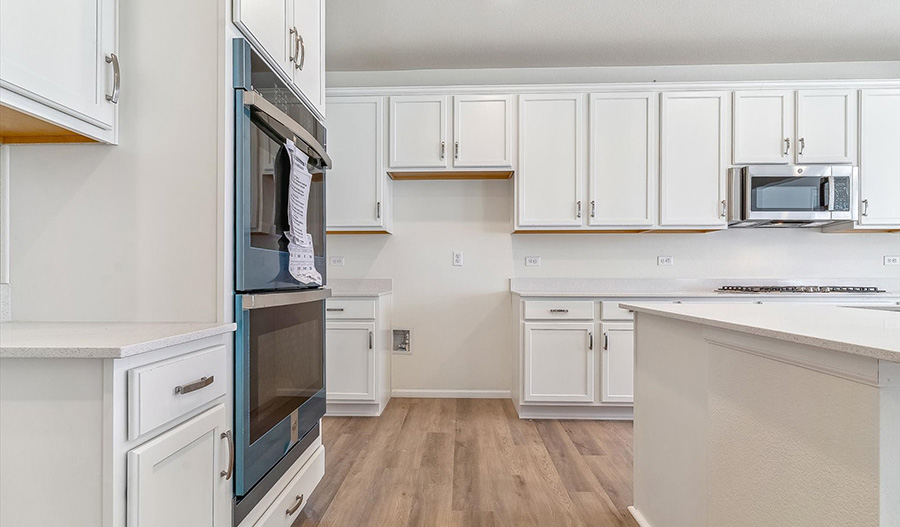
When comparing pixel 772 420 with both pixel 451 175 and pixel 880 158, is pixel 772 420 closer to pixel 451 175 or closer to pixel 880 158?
pixel 451 175

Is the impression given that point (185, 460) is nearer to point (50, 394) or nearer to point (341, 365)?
point (50, 394)

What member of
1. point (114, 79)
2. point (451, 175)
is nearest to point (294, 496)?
point (114, 79)

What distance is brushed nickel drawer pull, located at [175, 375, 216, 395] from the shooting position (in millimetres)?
1020

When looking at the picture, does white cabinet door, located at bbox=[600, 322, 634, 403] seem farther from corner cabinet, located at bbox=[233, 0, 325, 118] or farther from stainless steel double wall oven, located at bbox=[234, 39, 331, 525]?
corner cabinet, located at bbox=[233, 0, 325, 118]

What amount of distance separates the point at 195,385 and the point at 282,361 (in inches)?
18.5

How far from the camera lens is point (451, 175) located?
138 inches

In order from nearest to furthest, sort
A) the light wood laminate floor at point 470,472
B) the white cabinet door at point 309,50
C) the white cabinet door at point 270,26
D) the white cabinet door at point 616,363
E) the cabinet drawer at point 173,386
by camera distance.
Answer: the cabinet drawer at point 173,386 < the white cabinet door at point 270,26 < the white cabinet door at point 309,50 < the light wood laminate floor at point 470,472 < the white cabinet door at point 616,363

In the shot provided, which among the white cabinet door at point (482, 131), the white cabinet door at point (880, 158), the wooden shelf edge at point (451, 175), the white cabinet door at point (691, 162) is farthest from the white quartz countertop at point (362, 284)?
the white cabinet door at point (880, 158)

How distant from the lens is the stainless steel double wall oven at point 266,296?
1272 mm

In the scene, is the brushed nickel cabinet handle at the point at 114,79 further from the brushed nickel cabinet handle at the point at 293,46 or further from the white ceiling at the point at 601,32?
the white ceiling at the point at 601,32

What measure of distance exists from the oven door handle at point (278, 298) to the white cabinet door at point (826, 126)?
340cm

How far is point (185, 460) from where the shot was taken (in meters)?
1.04

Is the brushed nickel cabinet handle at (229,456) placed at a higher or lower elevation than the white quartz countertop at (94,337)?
lower

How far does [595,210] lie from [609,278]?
62 centimetres
